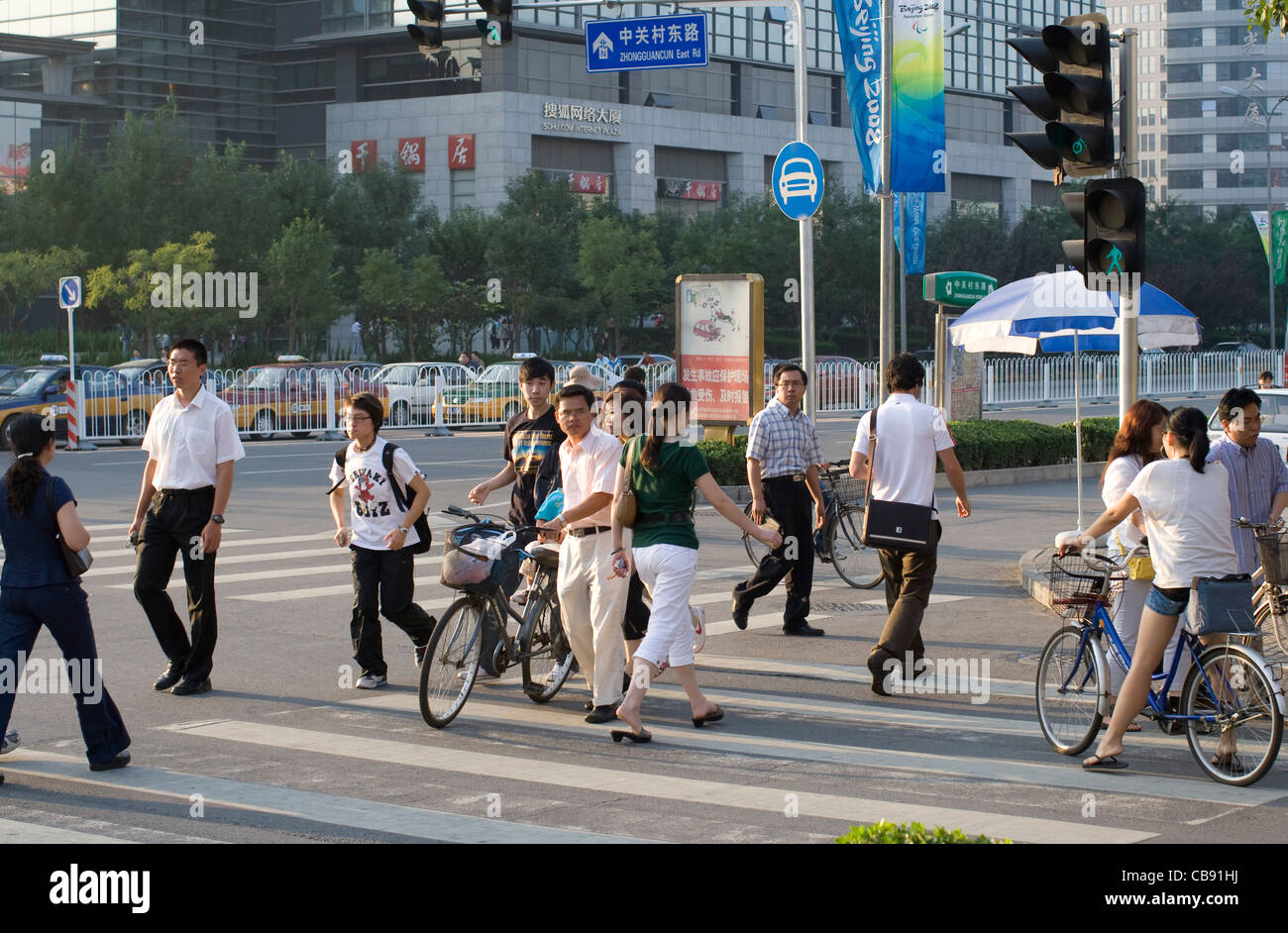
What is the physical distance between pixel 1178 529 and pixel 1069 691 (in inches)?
39.9

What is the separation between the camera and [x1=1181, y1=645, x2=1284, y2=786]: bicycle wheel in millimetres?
6844

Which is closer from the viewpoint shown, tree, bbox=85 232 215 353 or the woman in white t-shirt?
the woman in white t-shirt

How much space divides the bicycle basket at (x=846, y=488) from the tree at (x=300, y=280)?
3406cm

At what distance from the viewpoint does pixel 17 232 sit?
148 ft

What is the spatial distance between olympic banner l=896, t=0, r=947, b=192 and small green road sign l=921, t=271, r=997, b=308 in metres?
2.80

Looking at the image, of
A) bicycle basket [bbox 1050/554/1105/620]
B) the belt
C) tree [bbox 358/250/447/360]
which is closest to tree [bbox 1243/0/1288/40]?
bicycle basket [bbox 1050/554/1105/620]

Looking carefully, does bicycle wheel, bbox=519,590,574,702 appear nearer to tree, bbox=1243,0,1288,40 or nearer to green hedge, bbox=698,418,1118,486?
tree, bbox=1243,0,1288,40

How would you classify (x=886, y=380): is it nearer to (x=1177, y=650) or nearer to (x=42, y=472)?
(x=1177, y=650)

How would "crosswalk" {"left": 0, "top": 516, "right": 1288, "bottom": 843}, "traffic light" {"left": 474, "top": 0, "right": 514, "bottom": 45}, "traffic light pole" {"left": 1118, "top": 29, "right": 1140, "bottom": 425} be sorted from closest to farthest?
"crosswalk" {"left": 0, "top": 516, "right": 1288, "bottom": 843}, "traffic light pole" {"left": 1118, "top": 29, "right": 1140, "bottom": 425}, "traffic light" {"left": 474, "top": 0, "right": 514, "bottom": 45}

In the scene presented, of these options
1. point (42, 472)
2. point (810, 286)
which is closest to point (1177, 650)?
point (42, 472)

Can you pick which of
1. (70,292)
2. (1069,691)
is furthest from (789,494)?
(70,292)

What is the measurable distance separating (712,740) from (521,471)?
8.00 ft

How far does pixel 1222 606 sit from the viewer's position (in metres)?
7.09

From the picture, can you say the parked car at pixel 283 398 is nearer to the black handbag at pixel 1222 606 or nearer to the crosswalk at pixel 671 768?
the crosswalk at pixel 671 768
